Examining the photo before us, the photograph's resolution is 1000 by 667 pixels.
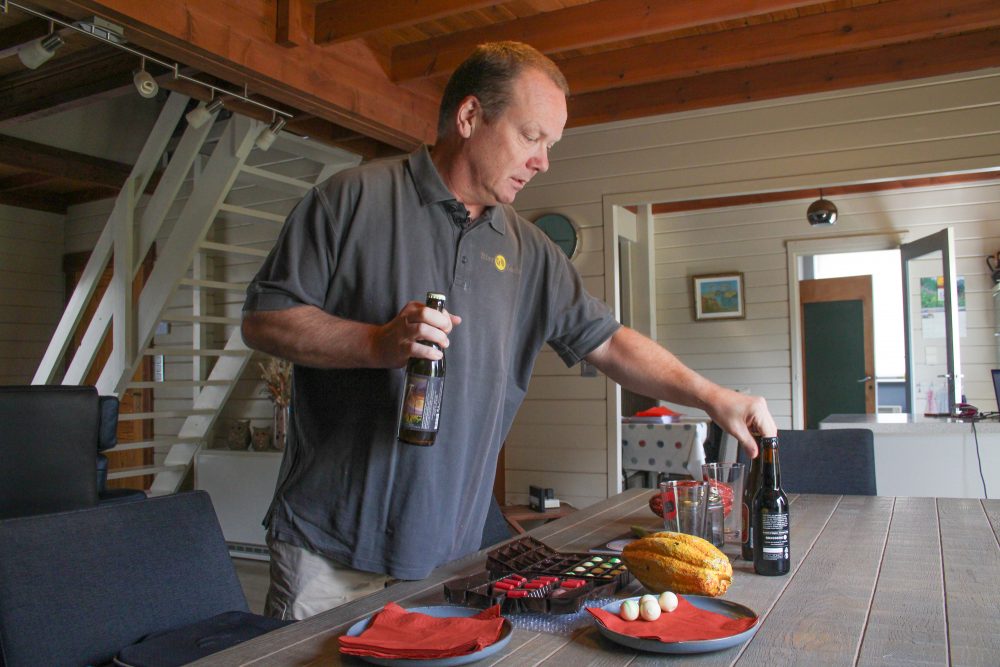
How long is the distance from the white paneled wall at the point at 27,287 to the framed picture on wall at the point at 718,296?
597 cm

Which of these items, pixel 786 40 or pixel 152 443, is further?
pixel 152 443

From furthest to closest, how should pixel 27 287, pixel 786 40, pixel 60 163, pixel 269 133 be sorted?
pixel 27 287 → pixel 60 163 → pixel 269 133 → pixel 786 40

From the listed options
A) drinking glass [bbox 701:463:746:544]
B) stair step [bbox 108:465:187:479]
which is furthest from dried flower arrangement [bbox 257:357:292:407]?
drinking glass [bbox 701:463:746:544]

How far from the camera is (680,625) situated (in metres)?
1.02

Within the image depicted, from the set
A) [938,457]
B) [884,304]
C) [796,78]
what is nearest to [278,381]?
[796,78]

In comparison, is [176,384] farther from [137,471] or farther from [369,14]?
[369,14]

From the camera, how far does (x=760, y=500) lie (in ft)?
4.41

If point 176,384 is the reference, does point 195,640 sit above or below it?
below

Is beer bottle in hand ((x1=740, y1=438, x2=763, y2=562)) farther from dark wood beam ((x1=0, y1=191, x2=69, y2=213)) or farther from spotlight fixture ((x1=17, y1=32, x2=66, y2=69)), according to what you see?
dark wood beam ((x1=0, y1=191, x2=69, y2=213))

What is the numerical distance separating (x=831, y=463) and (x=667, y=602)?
181 centimetres

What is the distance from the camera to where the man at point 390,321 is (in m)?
1.47

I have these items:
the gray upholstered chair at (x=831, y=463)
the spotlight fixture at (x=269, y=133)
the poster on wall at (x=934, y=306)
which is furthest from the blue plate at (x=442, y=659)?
the poster on wall at (x=934, y=306)

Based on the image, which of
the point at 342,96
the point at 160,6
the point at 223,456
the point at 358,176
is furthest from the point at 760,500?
the point at 223,456

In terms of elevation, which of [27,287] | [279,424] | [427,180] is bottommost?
[279,424]
